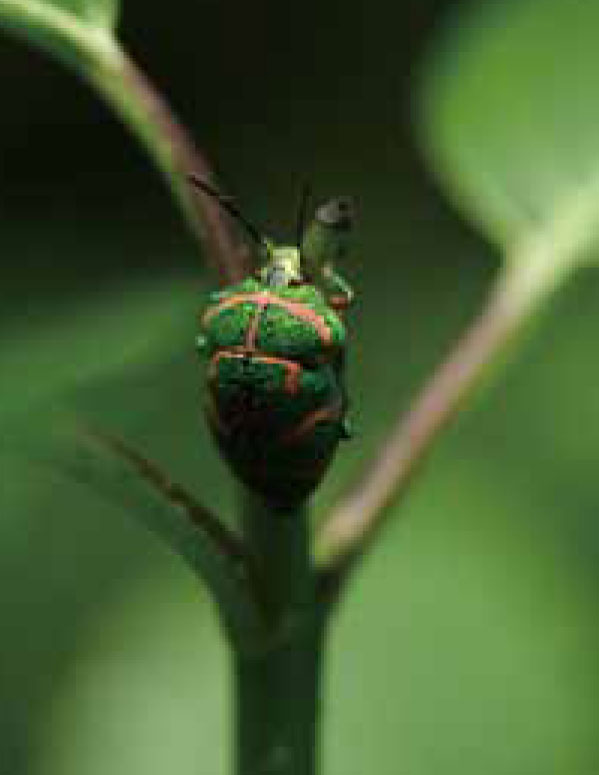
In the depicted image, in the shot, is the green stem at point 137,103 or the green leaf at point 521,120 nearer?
the green stem at point 137,103

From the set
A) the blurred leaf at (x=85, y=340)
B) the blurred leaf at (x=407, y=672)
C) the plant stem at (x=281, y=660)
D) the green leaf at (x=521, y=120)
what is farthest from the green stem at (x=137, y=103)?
the blurred leaf at (x=407, y=672)

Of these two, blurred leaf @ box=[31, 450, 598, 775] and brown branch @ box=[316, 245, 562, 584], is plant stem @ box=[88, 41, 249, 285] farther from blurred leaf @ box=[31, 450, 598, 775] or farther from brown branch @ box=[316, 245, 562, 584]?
blurred leaf @ box=[31, 450, 598, 775]

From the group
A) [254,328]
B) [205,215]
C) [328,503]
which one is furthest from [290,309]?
[328,503]

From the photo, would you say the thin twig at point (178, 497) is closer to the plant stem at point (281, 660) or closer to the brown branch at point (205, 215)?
the plant stem at point (281, 660)

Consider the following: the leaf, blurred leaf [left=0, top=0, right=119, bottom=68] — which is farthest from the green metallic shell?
blurred leaf [left=0, top=0, right=119, bottom=68]

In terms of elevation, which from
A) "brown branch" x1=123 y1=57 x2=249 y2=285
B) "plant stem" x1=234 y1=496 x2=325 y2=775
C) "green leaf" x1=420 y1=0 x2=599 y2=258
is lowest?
"plant stem" x1=234 y1=496 x2=325 y2=775

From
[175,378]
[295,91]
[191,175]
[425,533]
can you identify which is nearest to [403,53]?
[295,91]
